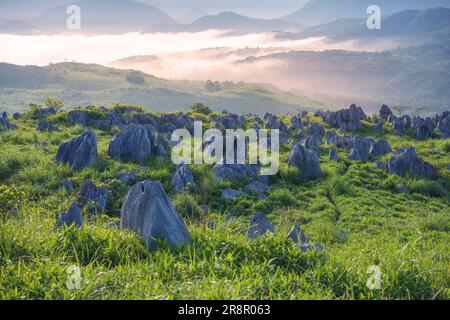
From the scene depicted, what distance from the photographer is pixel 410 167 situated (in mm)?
22203

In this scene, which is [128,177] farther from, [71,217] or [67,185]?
[71,217]

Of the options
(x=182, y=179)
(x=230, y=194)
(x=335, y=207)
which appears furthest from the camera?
(x=182, y=179)

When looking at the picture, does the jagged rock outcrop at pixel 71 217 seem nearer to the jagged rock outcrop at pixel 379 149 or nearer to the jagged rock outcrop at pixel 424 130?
the jagged rock outcrop at pixel 379 149

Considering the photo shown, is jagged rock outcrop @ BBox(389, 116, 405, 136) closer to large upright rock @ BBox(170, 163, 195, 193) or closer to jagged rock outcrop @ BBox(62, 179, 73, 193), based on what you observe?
large upright rock @ BBox(170, 163, 195, 193)

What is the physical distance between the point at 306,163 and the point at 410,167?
5970 millimetres

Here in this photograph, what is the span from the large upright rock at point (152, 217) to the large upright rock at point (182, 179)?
821cm

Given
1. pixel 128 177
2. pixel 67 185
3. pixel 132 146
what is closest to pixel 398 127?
pixel 132 146

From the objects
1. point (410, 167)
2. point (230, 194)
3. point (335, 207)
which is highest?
point (410, 167)

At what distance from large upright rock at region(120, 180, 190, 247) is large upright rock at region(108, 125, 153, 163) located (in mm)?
13487

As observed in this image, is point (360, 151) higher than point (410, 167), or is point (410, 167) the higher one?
point (360, 151)

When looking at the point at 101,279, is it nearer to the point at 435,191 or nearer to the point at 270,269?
the point at 270,269

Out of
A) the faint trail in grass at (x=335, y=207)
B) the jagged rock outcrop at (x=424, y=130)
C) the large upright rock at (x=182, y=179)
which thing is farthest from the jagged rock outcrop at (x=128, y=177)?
the jagged rock outcrop at (x=424, y=130)

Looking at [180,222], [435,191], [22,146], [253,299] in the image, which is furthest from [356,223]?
[22,146]

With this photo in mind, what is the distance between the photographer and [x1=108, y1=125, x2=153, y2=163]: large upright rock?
21406mm
